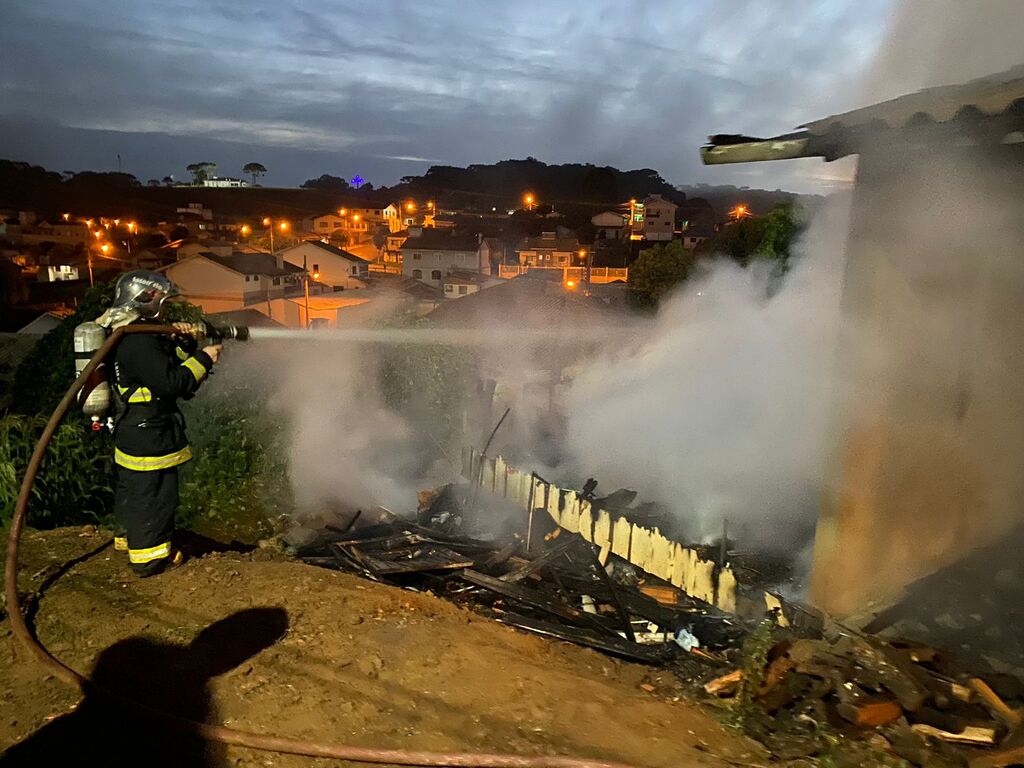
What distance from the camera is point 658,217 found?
67.0 meters

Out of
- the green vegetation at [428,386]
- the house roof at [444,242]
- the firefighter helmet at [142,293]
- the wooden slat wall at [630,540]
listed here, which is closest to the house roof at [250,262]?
the house roof at [444,242]

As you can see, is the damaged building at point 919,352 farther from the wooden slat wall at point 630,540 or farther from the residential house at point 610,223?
the residential house at point 610,223

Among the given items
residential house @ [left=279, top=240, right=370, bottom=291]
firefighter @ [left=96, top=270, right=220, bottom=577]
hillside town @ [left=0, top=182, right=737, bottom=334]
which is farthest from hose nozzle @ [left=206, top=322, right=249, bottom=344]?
residential house @ [left=279, top=240, right=370, bottom=291]

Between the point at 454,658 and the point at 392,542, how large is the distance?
2.86 meters

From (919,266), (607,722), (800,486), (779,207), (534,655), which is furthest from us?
(779,207)

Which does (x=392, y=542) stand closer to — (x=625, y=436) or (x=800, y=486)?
(x=625, y=436)

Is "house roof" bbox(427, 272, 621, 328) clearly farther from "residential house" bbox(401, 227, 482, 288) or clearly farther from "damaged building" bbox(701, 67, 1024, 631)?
"residential house" bbox(401, 227, 482, 288)

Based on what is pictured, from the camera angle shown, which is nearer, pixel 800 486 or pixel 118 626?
pixel 118 626

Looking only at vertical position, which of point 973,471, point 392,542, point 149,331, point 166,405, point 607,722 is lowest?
point 392,542

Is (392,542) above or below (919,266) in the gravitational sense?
below

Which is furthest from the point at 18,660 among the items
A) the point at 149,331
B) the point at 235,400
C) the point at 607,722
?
the point at 235,400

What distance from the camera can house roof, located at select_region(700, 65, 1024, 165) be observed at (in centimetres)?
349

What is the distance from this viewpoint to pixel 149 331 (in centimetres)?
443

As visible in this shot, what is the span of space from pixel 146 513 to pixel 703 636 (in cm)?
423
